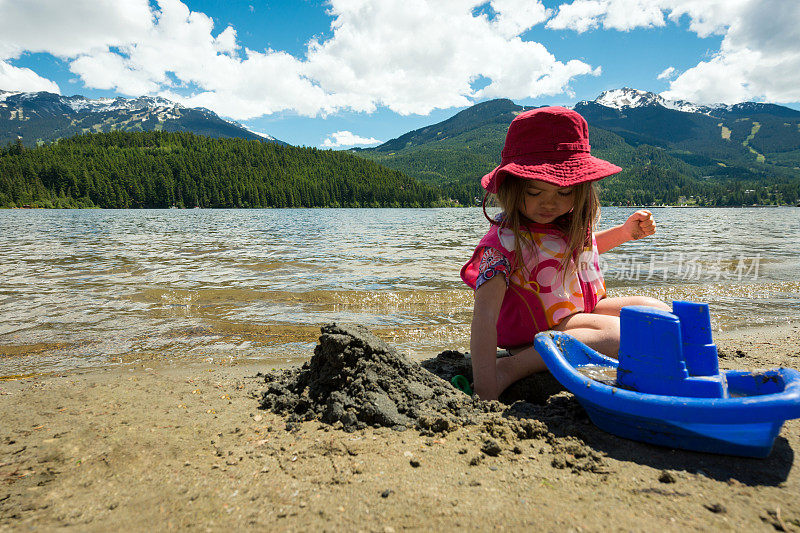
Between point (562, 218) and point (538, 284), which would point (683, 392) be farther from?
point (562, 218)

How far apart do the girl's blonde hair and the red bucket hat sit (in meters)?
0.14

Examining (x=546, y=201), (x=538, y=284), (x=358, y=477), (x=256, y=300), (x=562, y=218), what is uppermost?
(x=546, y=201)

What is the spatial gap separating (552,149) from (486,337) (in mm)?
1230

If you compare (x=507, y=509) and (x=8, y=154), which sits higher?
(x=8, y=154)

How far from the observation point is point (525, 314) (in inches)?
115

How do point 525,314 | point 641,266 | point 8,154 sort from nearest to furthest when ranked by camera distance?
point 525,314, point 641,266, point 8,154

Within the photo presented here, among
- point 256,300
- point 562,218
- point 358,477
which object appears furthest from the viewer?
point 256,300

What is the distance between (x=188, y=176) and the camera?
140 metres

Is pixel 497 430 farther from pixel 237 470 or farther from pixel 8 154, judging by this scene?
pixel 8 154

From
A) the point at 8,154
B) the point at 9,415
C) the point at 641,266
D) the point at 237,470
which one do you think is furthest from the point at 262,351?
the point at 8,154

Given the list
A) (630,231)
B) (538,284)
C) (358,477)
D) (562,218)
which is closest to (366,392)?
(358,477)

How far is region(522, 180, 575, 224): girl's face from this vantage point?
266 centimetres

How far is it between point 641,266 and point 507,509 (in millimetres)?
10340

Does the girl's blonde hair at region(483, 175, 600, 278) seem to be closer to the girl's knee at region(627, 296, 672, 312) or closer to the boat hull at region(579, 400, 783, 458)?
the girl's knee at region(627, 296, 672, 312)
